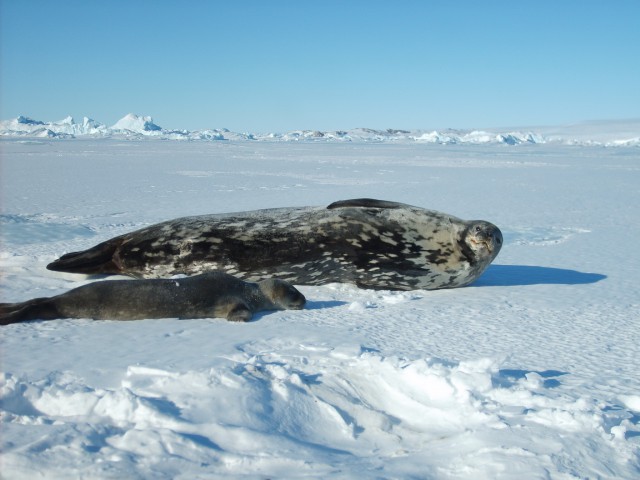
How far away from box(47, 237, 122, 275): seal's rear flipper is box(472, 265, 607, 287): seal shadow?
2.50 meters

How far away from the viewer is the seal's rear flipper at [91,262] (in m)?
4.08

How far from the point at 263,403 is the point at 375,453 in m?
0.39

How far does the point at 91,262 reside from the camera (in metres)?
4.16

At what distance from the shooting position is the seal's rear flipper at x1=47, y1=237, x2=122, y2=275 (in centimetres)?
408

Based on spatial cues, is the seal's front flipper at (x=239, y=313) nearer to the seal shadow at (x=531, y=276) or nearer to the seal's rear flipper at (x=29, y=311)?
the seal's rear flipper at (x=29, y=311)

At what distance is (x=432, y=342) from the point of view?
2779 mm

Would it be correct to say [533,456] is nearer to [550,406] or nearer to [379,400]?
[550,406]

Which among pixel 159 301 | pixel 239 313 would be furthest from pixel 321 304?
pixel 159 301

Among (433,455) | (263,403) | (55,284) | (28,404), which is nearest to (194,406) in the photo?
(263,403)

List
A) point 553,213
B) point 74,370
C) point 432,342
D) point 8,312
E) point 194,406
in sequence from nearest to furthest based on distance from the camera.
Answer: point 194,406, point 74,370, point 432,342, point 8,312, point 553,213

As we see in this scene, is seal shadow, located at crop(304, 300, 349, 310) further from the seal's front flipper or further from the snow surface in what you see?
the seal's front flipper

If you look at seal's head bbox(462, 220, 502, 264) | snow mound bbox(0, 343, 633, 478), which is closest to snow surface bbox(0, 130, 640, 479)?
snow mound bbox(0, 343, 633, 478)

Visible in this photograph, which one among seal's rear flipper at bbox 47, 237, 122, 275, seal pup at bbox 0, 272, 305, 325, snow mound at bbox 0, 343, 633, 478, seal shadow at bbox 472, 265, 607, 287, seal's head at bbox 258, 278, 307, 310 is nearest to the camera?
snow mound at bbox 0, 343, 633, 478

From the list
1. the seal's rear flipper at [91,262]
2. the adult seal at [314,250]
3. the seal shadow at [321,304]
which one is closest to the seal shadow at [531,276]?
the adult seal at [314,250]
